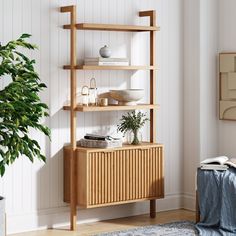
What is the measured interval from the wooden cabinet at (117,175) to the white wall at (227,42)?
31.7 inches

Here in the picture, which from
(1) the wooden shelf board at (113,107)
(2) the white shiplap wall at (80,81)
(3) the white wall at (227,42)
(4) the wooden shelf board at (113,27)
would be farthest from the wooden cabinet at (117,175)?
(4) the wooden shelf board at (113,27)

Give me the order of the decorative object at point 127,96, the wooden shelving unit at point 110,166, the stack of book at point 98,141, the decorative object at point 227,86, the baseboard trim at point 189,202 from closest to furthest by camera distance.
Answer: the wooden shelving unit at point 110,166 < the stack of book at point 98,141 < the decorative object at point 127,96 < the decorative object at point 227,86 < the baseboard trim at point 189,202

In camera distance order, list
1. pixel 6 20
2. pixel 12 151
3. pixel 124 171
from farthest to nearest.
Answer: pixel 124 171 → pixel 6 20 → pixel 12 151

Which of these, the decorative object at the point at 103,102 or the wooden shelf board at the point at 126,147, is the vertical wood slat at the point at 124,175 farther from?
the decorative object at the point at 103,102

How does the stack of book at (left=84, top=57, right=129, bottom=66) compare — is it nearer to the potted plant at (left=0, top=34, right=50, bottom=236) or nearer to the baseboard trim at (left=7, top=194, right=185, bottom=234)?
the potted plant at (left=0, top=34, right=50, bottom=236)

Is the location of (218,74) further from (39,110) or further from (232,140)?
(39,110)

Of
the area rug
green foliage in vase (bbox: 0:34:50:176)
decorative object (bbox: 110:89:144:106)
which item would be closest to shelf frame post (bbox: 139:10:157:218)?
decorative object (bbox: 110:89:144:106)

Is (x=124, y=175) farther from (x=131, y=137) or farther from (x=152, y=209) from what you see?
(x=152, y=209)

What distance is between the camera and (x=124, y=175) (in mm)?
6160

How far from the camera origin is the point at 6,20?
5.71 m

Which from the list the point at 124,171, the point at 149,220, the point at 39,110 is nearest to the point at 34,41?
the point at 39,110

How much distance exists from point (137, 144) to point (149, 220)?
0.72 m

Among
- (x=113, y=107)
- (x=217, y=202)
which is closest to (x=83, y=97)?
(x=113, y=107)

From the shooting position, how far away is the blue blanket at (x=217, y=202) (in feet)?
19.1
